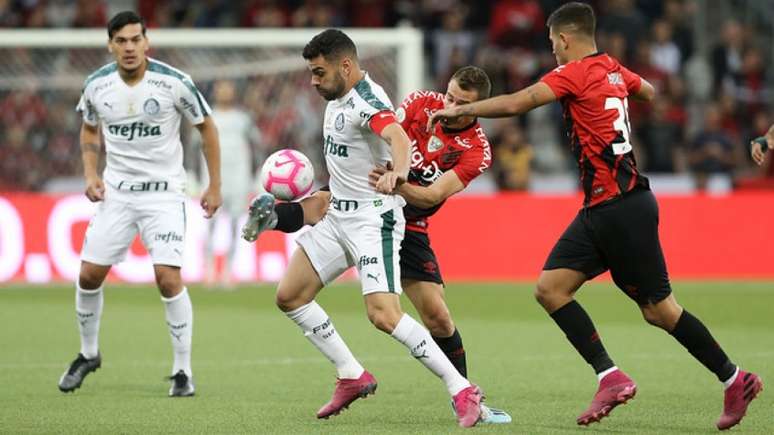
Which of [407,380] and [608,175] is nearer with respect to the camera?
[608,175]

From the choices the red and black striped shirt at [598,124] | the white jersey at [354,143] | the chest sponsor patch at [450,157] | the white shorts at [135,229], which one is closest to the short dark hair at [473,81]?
the chest sponsor patch at [450,157]

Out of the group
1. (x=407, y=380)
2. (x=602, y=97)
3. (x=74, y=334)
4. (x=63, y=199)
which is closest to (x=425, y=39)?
(x=63, y=199)

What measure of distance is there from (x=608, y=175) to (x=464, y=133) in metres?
1.02

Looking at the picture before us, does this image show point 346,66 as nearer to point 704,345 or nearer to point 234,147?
point 704,345

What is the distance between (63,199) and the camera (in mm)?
17016

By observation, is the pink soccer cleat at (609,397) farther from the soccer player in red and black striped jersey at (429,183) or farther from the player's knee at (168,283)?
the player's knee at (168,283)

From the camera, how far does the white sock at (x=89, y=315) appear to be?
9148 mm

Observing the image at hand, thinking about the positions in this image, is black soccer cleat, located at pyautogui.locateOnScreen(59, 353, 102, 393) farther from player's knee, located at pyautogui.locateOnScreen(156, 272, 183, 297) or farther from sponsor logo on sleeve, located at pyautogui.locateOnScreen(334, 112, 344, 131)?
sponsor logo on sleeve, located at pyautogui.locateOnScreen(334, 112, 344, 131)

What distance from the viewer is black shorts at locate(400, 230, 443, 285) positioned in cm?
823

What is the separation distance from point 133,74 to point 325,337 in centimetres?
230

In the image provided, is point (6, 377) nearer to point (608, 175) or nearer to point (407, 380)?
point (407, 380)

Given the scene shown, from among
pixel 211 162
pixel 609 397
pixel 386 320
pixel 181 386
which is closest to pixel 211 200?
pixel 211 162

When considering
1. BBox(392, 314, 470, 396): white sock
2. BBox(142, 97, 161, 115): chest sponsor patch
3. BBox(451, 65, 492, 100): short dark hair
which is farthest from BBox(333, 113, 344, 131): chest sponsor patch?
BBox(142, 97, 161, 115): chest sponsor patch

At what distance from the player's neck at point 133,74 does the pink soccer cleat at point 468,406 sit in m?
3.09
